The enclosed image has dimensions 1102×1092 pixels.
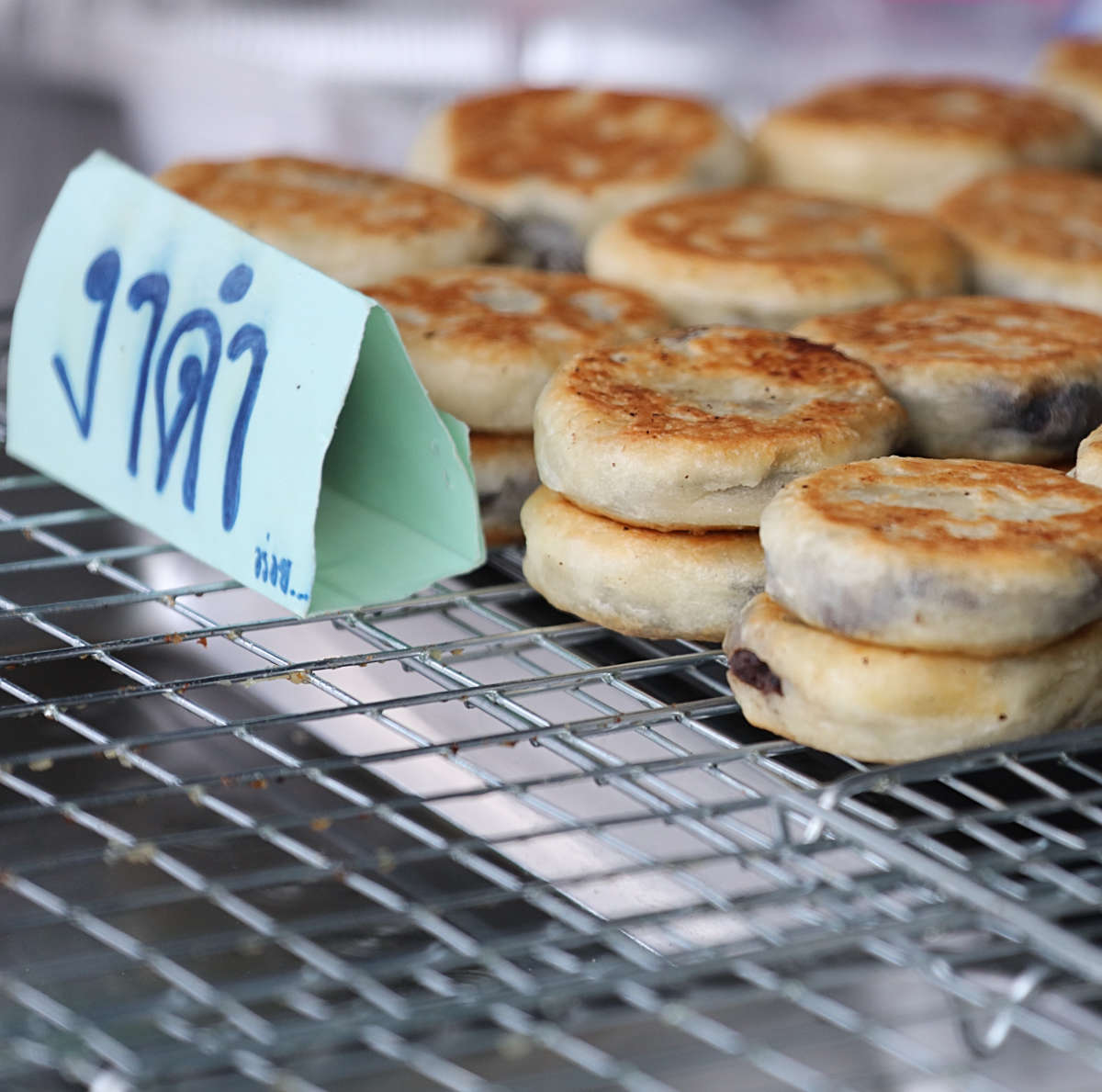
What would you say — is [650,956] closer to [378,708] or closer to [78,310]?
[378,708]

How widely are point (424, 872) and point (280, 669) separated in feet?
0.67

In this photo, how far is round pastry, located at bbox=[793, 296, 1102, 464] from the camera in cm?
142

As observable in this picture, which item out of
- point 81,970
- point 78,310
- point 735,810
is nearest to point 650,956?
point 735,810

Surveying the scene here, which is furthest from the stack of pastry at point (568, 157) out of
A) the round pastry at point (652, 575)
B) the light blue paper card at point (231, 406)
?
the round pastry at point (652, 575)

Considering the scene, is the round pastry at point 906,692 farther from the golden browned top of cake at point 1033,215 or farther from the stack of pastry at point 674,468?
the golden browned top of cake at point 1033,215

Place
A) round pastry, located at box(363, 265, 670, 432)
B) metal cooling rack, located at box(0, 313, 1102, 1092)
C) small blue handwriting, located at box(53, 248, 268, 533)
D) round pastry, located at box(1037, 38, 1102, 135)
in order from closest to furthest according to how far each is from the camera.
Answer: metal cooling rack, located at box(0, 313, 1102, 1092)
small blue handwriting, located at box(53, 248, 268, 533)
round pastry, located at box(363, 265, 670, 432)
round pastry, located at box(1037, 38, 1102, 135)

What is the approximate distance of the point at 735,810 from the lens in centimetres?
97

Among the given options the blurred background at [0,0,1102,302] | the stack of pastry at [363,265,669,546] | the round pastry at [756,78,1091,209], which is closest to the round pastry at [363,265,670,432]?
the stack of pastry at [363,265,669,546]

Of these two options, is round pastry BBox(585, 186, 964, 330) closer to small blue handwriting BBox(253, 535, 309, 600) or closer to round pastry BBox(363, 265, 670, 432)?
round pastry BBox(363, 265, 670, 432)

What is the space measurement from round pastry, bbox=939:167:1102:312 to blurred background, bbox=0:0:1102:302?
37.8 inches

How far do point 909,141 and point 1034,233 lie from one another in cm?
39

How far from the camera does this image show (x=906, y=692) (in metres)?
1.08

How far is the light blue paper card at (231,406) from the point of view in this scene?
131 cm

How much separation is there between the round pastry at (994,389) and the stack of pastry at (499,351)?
0.79 ft
